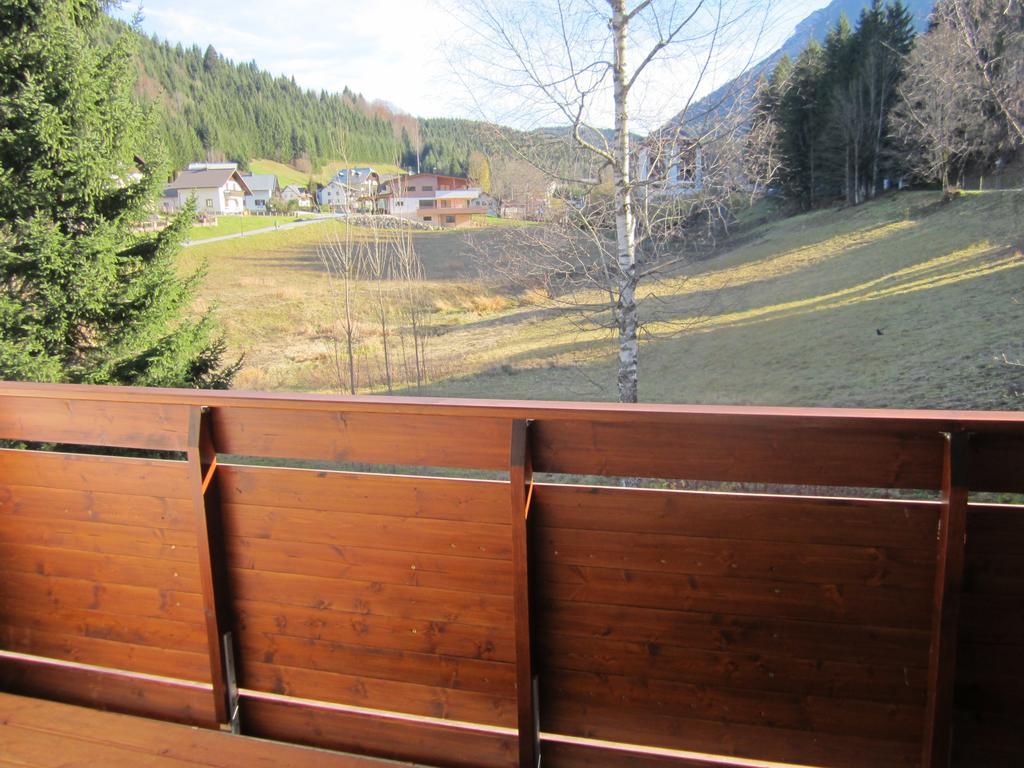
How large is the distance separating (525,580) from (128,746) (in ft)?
3.74

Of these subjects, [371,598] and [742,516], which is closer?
[742,516]

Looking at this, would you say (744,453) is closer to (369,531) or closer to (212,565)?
(369,531)

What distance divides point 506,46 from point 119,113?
518cm

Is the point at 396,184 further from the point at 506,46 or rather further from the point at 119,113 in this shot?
the point at 506,46

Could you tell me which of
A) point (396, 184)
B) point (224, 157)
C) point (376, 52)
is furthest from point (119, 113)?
point (224, 157)

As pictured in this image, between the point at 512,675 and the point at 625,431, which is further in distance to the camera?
the point at 512,675

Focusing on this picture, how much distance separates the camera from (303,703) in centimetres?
177

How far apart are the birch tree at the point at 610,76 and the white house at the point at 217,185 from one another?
31.9 m

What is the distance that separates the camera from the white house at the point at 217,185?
129 ft

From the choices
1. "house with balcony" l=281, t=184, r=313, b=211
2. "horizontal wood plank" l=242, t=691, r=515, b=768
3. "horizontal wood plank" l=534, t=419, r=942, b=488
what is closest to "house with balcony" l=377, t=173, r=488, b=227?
"house with balcony" l=281, t=184, r=313, b=211

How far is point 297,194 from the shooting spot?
50.3 meters

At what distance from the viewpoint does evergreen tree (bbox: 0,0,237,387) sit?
25.5 feet

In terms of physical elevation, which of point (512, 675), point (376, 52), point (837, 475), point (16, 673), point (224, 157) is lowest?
point (16, 673)

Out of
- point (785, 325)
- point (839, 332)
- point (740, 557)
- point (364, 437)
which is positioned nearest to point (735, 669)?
point (740, 557)
